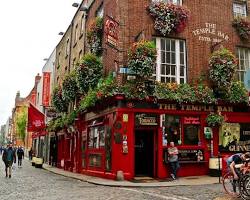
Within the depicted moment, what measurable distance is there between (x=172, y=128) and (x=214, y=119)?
2.16 metres

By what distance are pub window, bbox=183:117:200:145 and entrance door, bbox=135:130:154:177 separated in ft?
5.65

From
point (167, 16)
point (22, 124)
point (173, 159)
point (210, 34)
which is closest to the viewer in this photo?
point (173, 159)

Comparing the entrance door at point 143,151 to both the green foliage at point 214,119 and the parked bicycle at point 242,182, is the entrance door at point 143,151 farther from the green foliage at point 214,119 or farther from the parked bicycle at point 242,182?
the parked bicycle at point 242,182

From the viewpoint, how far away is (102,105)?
1948 centimetres

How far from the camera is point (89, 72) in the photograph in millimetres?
19859

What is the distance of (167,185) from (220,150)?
5.19 meters

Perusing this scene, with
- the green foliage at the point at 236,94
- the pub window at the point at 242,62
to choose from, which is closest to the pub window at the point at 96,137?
the green foliage at the point at 236,94

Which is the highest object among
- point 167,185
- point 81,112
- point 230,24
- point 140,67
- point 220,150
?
point 230,24

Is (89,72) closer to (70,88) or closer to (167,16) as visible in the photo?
(70,88)

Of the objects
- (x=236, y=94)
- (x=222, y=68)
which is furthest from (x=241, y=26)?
(x=236, y=94)

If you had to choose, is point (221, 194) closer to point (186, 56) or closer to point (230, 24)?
point (186, 56)

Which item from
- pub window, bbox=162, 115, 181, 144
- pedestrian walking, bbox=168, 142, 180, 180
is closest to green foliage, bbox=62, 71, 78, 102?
pub window, bbox=162, 115, 181, 144

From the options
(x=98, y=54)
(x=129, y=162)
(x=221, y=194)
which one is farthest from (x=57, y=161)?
(x=221, y=194)

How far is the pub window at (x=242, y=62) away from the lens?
2106 centimetres
